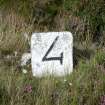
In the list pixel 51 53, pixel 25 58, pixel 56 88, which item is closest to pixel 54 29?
pixel 25 58

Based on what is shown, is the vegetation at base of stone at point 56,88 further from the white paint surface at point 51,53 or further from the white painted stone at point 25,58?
the white painted stone at point 25,58

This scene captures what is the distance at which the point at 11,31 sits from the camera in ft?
15.1

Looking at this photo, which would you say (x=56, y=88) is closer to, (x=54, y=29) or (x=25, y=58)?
(x=25, y=58)

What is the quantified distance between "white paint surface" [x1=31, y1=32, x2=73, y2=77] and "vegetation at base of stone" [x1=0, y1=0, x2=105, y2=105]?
0.08m

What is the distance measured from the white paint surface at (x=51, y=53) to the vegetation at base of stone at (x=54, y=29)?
0.28 ft

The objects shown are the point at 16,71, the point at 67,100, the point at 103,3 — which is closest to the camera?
the point at 67,100

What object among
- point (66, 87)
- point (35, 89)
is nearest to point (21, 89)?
point (35, 89)

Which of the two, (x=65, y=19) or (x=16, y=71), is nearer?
(x=16, y=71)

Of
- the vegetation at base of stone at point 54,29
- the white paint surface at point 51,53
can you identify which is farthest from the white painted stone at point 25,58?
the white paint surface at point 51,53

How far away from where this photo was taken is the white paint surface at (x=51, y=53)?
3881 millimetres

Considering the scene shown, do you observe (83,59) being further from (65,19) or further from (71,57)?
(65,19)

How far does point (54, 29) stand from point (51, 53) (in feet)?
2.96

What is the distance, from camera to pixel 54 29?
15.7ft

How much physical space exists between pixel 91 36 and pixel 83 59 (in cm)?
49
